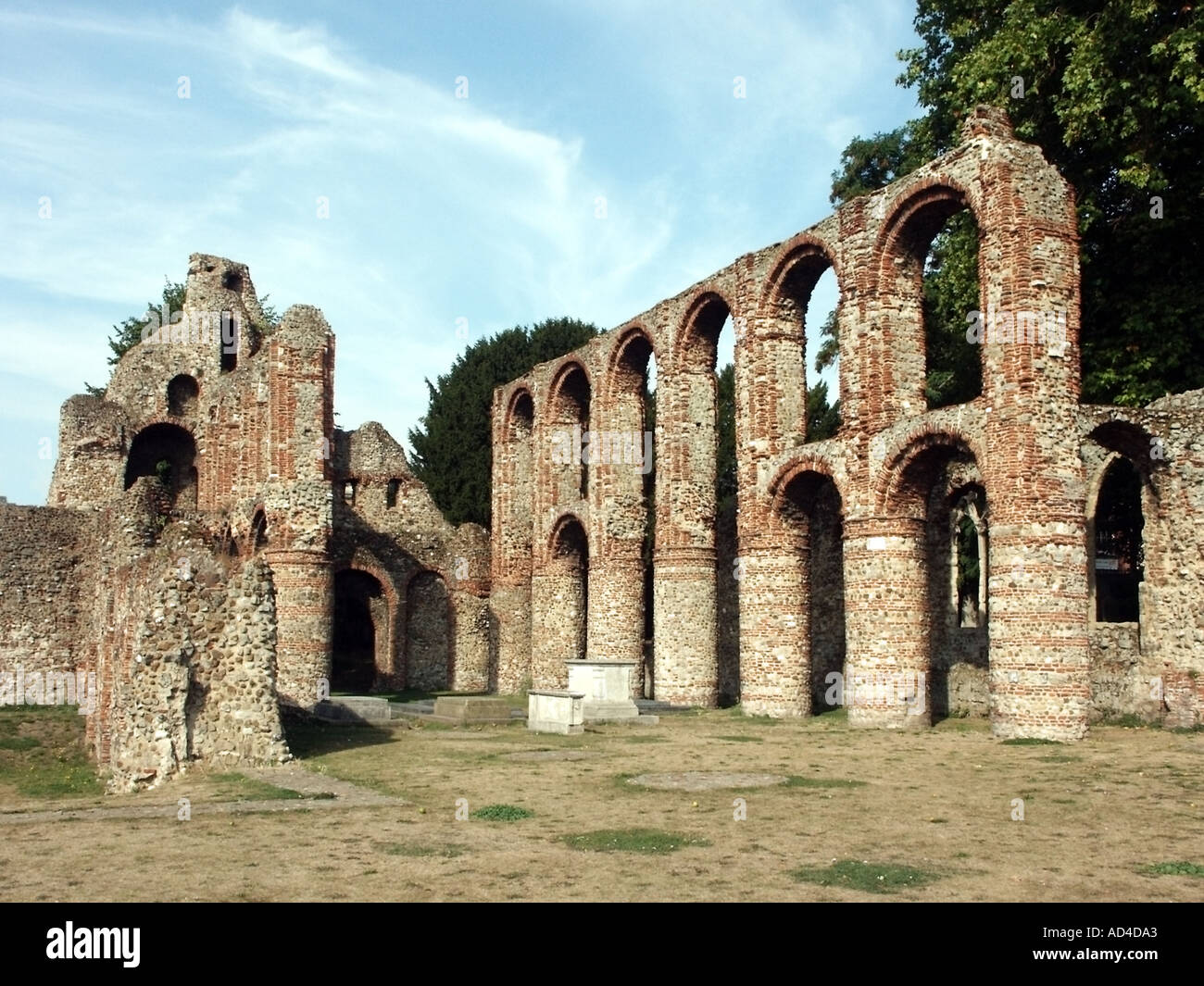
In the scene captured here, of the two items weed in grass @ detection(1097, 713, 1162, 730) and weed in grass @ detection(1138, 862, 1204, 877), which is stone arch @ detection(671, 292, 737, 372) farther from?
weed in grass @ detection(1138, 862, 1204, 877)

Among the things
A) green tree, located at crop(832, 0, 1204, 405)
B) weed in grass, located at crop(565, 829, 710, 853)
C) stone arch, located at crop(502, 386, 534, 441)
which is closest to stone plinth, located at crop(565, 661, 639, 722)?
green tree, located at crop(832, 0, 1204, 405)

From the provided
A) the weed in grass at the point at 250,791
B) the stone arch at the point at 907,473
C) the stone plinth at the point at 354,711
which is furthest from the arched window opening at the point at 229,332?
the weed in grass at the point at 250,791

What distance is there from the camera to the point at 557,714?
2025 centimetres

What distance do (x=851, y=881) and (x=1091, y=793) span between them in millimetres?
5141

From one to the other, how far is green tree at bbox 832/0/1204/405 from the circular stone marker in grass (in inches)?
470

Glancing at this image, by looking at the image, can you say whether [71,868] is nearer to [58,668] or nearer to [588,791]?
[588,791]

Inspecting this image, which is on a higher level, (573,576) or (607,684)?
(573,576)

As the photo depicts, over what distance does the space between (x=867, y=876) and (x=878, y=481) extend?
1319 cm

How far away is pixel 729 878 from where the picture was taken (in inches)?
321

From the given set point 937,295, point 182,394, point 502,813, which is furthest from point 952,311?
point 182,394

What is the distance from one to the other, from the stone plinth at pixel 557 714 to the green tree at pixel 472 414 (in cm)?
2194

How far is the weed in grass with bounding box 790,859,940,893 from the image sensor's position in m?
7.90

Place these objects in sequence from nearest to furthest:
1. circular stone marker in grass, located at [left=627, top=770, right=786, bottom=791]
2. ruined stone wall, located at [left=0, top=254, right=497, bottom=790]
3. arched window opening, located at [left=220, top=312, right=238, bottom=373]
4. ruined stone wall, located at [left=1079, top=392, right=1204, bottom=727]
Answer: circular stone marker in grass, located at [left=627, top=770, right=786, bottom=791] < ruined stone wall, located at [left=0, top=254, right=497, bottom=790] < ruined stone wall, located at [left=1079, top=392, right=1204, bottom=727] < arched window opening, located at [left=220, top=312, right=238, bottom=373]

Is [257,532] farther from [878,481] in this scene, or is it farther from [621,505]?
[878,481]
